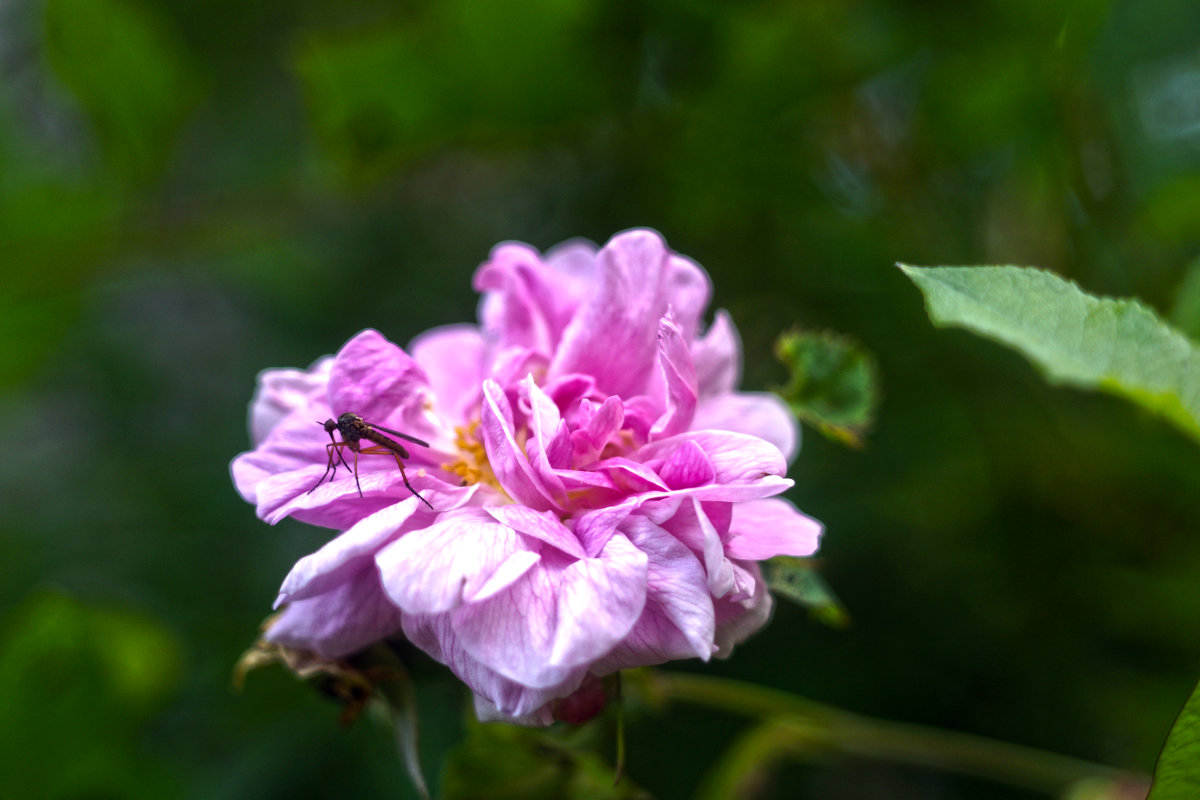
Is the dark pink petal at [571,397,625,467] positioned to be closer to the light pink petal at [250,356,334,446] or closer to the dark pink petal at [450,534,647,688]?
the dark pink petal at [450,534,647,688]

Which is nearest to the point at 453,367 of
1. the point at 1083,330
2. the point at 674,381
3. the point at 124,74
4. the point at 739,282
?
the point at 674,381

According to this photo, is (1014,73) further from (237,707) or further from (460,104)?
(237,707)

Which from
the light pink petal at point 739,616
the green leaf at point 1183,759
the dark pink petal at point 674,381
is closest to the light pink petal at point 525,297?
the dark pink petal at point 674,381

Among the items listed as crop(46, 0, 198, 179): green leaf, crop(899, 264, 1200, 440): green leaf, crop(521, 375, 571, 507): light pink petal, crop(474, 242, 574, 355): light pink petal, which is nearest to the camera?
crop(899, 264, 1200, 440): green leaf

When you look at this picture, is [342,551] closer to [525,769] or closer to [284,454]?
[284,454]

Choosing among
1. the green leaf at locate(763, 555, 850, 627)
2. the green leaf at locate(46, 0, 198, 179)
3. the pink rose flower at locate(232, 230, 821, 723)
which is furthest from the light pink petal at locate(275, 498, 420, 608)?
the green leaf at locate(46, 0, 198, 179)

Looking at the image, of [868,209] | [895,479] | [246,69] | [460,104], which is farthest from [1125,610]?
[246,69]
